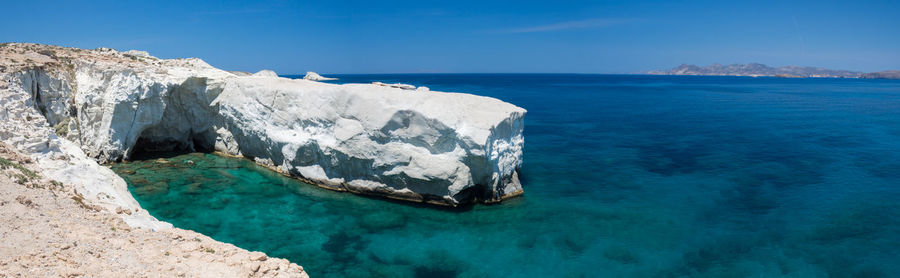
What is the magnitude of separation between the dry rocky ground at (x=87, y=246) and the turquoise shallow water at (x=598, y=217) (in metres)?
4.45

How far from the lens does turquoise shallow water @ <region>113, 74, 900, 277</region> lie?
1498 centimetres

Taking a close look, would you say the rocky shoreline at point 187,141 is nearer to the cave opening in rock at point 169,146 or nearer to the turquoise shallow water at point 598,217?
the cave opening in rock at point 169,146

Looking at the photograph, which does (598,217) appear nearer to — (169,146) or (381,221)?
(381,221)

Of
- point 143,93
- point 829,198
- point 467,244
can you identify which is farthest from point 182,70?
point 829,198

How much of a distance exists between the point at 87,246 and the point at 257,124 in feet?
51.2

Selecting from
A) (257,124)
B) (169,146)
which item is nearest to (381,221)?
(257,124)

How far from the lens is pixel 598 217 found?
18781 mm

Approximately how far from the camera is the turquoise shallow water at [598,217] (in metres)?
15.0

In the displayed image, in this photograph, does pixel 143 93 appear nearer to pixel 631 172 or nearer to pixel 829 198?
pixel 631 172

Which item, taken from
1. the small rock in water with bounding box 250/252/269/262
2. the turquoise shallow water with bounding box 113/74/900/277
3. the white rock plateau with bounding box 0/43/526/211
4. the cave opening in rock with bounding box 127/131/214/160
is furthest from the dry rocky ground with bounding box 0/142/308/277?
the cave opening in rock with bounding box 127/131/214/160

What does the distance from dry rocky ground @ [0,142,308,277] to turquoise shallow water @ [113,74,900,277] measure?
445cm

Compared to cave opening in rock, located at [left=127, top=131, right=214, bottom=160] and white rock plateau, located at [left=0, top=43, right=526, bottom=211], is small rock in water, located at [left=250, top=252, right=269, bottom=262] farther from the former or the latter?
cave opening in rock, located at [left=127, top=131, right=214, bottom=160]

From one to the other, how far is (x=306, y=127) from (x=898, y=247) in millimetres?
22439

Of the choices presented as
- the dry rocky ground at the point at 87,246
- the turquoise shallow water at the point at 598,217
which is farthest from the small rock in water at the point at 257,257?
the turquoise shallow water at the point at 598,217
